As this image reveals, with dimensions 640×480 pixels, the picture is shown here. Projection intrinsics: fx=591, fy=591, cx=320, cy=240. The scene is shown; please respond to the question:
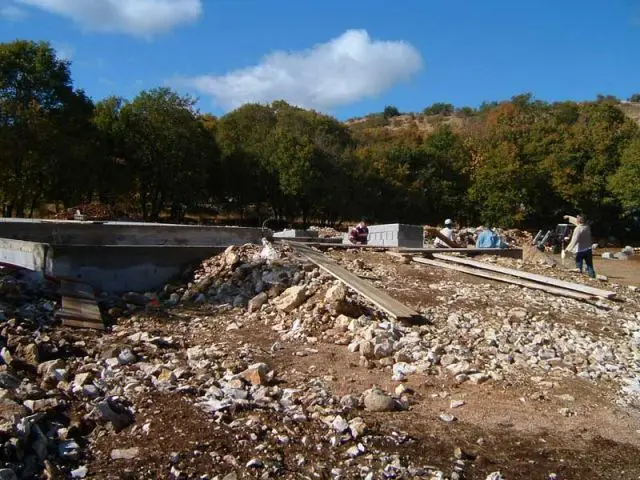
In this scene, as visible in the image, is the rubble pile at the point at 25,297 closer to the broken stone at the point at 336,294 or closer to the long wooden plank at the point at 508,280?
the broken stone at the point at 336,294

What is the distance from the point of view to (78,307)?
794 cm

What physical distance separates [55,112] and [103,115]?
315 cm

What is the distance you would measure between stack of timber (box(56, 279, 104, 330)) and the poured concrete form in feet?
2.04

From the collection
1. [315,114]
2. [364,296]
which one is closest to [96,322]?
[364,296]

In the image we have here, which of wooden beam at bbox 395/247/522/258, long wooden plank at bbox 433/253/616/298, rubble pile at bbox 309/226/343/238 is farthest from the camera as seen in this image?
rubble pile at bbox 309/226/343/238

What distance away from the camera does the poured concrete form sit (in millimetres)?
9219

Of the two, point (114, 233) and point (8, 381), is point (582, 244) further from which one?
point (8, 381)

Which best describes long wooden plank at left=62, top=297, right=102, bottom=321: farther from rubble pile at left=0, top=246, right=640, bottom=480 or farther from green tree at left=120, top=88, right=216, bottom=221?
green tree at left=120, top=88, right=216, bottom=221

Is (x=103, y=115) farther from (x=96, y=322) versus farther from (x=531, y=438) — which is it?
(x=531, y=438)

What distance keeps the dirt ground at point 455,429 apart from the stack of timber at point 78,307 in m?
2.51

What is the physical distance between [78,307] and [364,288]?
397 centimetres

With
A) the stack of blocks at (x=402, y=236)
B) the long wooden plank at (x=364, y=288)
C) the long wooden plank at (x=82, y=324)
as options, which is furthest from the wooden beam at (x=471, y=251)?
the long wooden plank at (x=82, y=324)

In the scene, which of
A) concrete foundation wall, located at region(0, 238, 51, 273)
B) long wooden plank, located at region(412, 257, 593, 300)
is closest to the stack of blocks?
long wooden plank, located at region(412, 257, 593, 300)

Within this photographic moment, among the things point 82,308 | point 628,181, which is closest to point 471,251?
point 82,308
